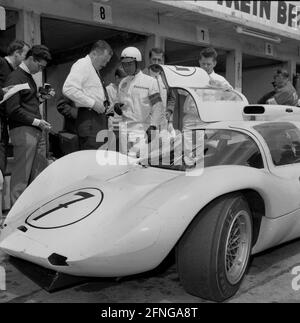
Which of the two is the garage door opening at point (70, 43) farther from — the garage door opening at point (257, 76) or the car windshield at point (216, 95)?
the garage door opening at point (257, 76)

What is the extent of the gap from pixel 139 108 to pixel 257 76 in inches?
305

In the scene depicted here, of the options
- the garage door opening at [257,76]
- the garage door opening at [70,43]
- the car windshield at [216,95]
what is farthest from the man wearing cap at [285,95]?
the garage door opening at [257,76]

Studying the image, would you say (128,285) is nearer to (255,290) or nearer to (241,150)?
(255,290)

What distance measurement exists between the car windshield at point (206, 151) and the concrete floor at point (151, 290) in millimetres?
751

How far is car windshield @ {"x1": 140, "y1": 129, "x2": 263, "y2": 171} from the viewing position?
10.5ft

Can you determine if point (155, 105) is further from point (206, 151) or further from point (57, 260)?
point (57, 260)

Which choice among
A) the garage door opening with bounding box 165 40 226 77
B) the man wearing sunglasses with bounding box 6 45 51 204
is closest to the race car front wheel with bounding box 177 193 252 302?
the man wearing sunglasses with bounding box 6 45 51 204

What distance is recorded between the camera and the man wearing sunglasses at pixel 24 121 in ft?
14.2

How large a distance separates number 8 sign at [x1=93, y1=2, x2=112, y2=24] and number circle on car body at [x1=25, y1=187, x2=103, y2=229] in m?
3.79

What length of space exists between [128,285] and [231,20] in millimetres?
5827

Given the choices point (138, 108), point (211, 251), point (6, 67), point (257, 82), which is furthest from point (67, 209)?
point (257, 82)

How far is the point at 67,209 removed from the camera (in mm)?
2840

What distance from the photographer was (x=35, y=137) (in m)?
4.50
